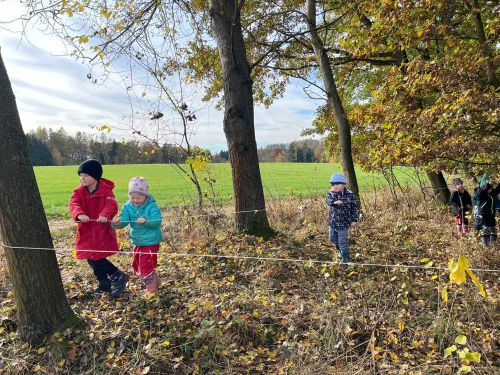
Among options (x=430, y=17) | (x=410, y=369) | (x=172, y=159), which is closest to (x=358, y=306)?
(x=410, y=369)

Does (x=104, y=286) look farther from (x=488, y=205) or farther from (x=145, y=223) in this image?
(x=488, y=205)

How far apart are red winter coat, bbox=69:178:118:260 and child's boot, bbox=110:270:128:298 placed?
1.08ft

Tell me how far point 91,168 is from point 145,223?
93cm

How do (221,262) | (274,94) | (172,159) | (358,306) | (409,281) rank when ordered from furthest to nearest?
(274,94) < (172,159) < (221,262) < (409,281) < (358,306)

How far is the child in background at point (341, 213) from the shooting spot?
5.61 meters

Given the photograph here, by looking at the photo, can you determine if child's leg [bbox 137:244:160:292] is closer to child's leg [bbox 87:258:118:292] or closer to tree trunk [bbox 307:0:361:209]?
child's leg [bbox 87:258:118:292]

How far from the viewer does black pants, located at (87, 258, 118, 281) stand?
431 cm

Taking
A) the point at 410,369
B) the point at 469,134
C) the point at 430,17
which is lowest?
the point at 410,369

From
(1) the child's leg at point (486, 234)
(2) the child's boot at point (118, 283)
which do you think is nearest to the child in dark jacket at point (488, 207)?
(1) the child's leg at point (486, 234)

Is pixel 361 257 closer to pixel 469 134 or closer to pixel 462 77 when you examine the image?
pixel 469 134

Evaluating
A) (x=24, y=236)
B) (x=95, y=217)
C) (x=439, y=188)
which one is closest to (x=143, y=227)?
(x=95, y=217)

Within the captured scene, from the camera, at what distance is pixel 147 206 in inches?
170

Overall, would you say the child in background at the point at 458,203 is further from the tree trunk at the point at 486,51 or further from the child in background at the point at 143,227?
the child in background at the point at 143,227

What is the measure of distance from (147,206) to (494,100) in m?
5.06
